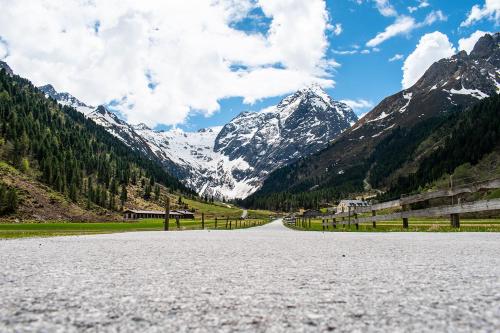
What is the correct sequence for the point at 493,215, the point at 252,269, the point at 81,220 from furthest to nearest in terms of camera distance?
the point at 81,220 → the point at 493,215 → the point at 252,269

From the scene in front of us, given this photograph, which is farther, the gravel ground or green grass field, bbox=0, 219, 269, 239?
green grass field, bbox=0, 219, 269, 239

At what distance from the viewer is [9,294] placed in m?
5.68

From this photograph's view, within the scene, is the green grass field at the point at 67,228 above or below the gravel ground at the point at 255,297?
below

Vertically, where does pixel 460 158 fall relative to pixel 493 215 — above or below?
Result: above

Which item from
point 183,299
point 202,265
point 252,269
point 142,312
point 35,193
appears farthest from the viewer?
point 35,193

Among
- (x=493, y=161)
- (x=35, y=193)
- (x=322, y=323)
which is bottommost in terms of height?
(x=322, y=323)

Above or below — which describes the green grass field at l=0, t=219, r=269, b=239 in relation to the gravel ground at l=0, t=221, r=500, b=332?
below

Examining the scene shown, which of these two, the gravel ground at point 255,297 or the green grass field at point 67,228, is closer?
the gravel ground at point 255,297

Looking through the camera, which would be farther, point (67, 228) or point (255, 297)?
point (67, 228)

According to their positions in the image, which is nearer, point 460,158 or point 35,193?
point 35,193

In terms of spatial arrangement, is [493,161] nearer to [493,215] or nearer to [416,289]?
[493,215]

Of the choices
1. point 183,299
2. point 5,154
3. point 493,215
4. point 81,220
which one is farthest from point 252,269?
point 5,154

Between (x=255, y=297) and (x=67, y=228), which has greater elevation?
(x=255, y=297)

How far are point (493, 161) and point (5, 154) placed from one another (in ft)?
663
